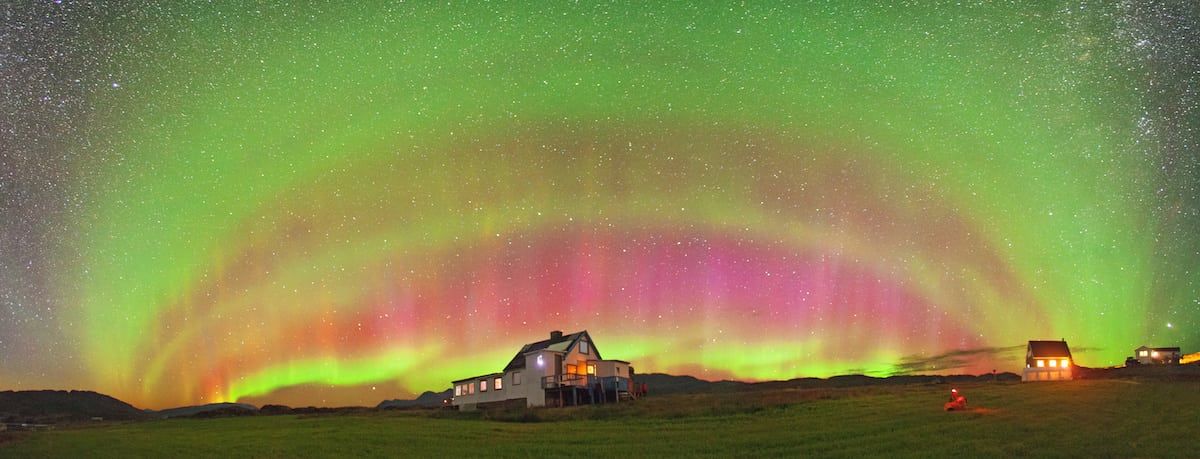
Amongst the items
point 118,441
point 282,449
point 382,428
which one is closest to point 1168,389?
point 382,428

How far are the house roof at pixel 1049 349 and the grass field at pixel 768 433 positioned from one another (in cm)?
4184

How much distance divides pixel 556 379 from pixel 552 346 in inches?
225

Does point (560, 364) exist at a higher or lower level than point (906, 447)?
higher

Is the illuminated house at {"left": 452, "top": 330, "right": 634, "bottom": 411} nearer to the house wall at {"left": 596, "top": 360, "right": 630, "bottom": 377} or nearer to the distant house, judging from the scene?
the house wall at {"left": 596, "top": 360, "right": 630, "bottom": 377}

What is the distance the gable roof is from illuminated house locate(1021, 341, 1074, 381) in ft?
172

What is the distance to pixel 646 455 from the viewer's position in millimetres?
28234

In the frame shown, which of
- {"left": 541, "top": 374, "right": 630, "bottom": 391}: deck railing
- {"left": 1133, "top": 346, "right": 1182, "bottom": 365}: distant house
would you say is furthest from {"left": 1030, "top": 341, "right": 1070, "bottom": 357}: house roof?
{"left": 541, "top": 374, "right": 630, "bottom": 391}: deck railing

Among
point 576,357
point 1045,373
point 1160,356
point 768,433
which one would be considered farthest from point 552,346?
point 1160,356

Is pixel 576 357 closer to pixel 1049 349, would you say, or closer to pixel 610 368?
pixel 610 368

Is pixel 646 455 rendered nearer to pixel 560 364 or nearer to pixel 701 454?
pixel 701 454

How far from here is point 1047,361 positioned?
290ft

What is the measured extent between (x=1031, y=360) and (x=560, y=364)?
58.4 m

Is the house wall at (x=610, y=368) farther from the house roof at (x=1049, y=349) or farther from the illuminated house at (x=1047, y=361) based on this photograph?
the house roof at (x=1049, y=349)

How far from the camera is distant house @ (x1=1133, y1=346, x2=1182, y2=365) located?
117338mm
